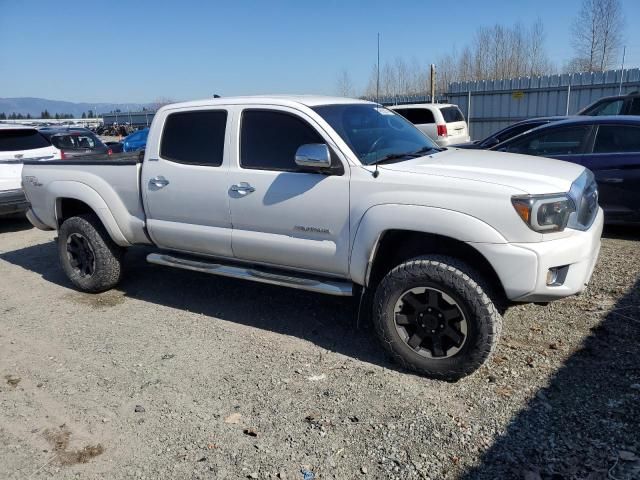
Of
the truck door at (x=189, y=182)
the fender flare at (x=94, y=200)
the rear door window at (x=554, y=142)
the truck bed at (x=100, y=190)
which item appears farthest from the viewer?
the rear door window at (x=554, y=142)

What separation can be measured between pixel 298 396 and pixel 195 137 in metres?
2.43

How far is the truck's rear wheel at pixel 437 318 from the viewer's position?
3.41 meters

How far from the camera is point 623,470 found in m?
2.65

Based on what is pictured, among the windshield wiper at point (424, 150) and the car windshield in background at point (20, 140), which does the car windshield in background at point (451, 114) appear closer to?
the car windshield in background at point (20, 140)

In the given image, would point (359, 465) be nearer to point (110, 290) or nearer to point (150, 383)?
point (150, 383)

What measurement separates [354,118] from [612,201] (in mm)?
4039

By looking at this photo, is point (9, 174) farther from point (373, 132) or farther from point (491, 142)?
point (491, 142)

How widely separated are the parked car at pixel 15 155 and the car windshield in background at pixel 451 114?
940 centimetres

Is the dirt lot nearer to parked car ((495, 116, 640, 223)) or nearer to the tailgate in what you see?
parked car ((495, 116, 640, 223))

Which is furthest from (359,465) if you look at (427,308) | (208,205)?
(208,205)

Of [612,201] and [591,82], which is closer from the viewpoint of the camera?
[612,201]

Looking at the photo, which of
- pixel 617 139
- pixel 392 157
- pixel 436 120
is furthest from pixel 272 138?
pixel 436 120

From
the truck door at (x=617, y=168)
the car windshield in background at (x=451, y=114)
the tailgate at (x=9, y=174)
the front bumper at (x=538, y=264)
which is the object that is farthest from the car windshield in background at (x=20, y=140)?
the car windshield in background at (x=451, y=114)

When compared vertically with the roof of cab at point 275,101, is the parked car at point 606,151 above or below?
below
